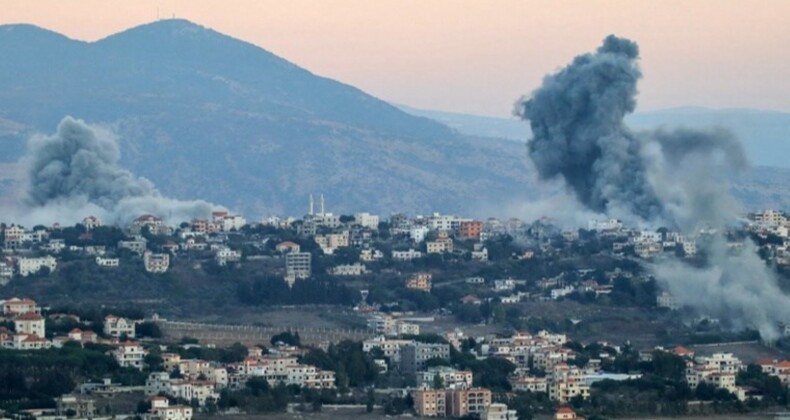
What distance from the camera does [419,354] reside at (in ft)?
230

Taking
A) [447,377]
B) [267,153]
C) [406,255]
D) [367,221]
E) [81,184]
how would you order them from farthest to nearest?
[267,153] → [81,184] → [367,221] → [406,255] → [447,377]

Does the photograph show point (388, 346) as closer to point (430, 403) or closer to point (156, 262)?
point (430, 403)

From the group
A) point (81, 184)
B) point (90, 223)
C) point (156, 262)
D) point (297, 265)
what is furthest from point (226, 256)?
point (81, 184)

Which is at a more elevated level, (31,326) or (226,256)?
(226,256)

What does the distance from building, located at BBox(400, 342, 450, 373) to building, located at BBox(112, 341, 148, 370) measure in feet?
19.7

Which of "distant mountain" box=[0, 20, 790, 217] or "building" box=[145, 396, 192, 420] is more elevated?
"distant mountain" box=[0, 20, 790, 217]

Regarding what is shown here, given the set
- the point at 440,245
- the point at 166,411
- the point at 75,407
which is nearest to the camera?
the point at 166,411

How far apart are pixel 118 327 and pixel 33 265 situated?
18.0 metres

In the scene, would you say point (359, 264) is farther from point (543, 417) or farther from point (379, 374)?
point (543, 417)

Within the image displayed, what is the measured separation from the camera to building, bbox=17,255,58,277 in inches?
3533

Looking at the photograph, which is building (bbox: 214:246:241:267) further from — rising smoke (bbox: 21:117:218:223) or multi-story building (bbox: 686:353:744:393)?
multi-story building (bbox: 686:353:744:393)

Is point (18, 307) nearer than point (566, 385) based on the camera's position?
No

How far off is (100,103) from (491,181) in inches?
943

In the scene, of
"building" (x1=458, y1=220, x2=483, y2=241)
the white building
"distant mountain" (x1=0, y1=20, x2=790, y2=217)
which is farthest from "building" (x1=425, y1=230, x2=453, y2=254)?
"distant mountain" (x1=0, y1=20, x2=790, y2=217)
